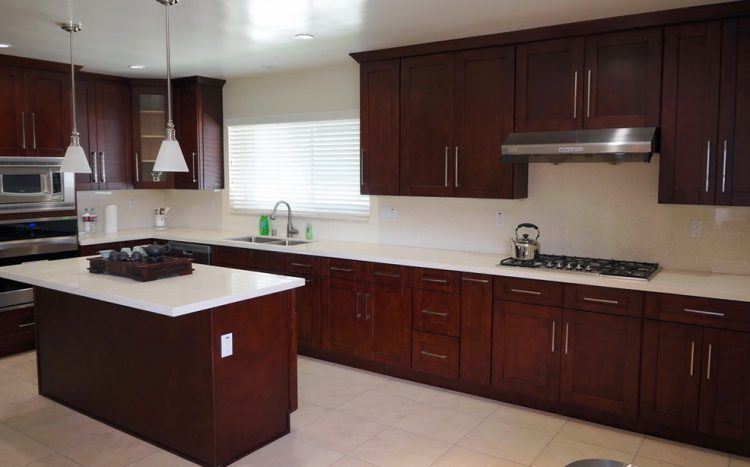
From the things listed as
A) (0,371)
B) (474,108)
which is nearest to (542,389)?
(474,108)

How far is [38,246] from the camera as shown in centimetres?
511

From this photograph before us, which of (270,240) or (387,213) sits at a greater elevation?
(387,213)

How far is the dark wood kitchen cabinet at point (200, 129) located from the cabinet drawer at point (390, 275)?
2494mm

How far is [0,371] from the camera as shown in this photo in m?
4.56

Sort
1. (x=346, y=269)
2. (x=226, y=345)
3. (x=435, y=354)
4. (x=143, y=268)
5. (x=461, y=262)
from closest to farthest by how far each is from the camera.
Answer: (x=226, y=345) → (x=143, y=268) → (x=461, y=262) → (x=435, y=354) → (x=346, y=269)

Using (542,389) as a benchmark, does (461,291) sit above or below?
above

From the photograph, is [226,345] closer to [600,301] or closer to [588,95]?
[600,301]

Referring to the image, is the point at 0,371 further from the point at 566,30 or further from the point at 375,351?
the point at 566,30

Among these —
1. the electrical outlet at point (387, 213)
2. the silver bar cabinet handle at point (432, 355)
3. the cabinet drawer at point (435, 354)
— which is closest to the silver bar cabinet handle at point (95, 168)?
the electrical outlet at point (387, 213)

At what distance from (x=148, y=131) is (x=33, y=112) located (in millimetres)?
1181

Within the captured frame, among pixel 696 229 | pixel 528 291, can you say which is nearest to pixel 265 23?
pixel 528 291

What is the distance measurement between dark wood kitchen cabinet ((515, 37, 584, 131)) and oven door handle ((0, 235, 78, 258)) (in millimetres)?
4075

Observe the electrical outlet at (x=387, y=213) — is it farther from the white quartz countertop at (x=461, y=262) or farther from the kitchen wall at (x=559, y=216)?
the white quartz countertop at (x=461, y=262)

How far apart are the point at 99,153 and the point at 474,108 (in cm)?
383
